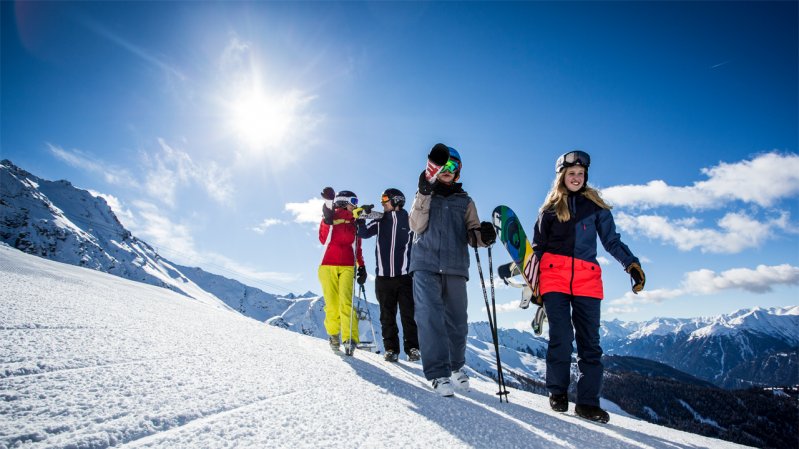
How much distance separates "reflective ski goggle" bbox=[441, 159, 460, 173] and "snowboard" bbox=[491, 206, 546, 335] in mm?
867

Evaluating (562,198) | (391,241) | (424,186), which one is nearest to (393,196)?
(391,241)

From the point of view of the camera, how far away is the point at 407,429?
75.4 inches

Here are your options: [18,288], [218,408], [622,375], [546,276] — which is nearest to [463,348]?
[546,276]

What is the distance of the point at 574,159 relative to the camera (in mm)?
4195

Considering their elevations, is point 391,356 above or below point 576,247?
below

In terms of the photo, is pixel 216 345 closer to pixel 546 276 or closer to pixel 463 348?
pixel 463 348

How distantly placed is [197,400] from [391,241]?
4.84 meters

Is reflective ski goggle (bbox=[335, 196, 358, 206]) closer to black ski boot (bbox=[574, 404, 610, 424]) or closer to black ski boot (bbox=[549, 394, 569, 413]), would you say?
black ski boot (bbox=[549, 394, 569, 413])

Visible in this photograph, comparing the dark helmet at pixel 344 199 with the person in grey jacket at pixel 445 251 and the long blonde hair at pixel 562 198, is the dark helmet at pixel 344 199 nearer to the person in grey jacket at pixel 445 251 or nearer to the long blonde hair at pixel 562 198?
the person in grey jacket at pixel 445 251

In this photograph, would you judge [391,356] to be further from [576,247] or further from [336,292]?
[576,247]

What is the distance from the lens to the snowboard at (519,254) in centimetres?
404

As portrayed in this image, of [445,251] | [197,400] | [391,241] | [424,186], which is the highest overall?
[424,186]

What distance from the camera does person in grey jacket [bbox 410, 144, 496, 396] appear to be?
3.86m

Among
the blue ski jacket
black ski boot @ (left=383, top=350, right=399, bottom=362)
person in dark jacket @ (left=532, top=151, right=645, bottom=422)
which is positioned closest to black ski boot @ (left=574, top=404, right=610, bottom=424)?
person in dark jacket @ (left=532, top=151, right=645, bottom=422)
